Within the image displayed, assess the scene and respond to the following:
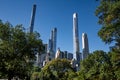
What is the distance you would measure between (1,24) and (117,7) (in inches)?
967

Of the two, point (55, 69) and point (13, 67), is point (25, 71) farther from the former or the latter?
point (55, 69)

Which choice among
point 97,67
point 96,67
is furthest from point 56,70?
point 97,67

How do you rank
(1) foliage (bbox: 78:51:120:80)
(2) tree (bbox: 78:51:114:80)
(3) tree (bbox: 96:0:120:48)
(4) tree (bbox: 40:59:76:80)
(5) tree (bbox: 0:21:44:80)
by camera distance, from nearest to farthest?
(3) tree (bbox: 96:0:120:48) < (5) tree (bbox: 0:21:44:80) < (1) foliage (bbox: 78:51:120:80) < (2) tree (bbox: 78:51:114:80) < (4) tree (bbox: 40:59:76:80)

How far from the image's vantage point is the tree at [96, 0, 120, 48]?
19.7 metres

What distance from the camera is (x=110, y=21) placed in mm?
20547

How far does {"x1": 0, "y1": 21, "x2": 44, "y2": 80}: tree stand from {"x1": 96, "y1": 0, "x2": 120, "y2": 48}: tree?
20.0 meters

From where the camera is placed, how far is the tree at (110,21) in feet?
64.7

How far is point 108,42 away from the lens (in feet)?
67.7

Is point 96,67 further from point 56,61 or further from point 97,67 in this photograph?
point 56,61

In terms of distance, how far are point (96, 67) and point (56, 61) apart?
17.1m

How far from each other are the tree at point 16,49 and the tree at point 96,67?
17.3m

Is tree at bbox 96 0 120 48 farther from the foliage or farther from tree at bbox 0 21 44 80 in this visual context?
the foliage

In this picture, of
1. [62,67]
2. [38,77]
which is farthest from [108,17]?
[38,77]

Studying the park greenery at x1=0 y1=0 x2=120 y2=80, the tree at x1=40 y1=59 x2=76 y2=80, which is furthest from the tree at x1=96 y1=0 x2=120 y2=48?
the tree at x1=40 y1=59 x2=76 y2=80
